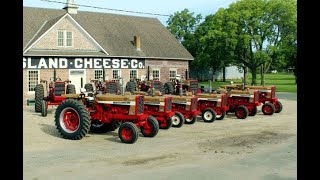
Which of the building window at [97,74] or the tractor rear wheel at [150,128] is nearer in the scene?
the tractor rear wheel at [150,128]

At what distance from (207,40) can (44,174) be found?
38.1m

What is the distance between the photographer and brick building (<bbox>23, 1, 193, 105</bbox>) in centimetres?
2524

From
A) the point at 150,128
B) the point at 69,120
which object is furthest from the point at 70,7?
the point at 150,128

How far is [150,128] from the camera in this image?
456 inches

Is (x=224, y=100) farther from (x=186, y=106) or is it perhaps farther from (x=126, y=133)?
(x=126, y=133)

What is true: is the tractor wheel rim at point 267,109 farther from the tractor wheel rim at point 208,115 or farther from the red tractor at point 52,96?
the red tractor at point 52,96

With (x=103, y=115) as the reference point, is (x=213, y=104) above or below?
above

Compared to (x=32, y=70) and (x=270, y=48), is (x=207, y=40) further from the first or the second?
(x=32, y=70)

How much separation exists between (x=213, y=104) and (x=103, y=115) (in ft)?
19.4

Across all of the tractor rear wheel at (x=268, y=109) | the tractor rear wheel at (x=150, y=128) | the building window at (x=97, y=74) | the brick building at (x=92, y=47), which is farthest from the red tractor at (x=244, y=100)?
the building window at (x=97, y=74)

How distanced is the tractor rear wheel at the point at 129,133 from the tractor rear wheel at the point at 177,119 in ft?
11.4

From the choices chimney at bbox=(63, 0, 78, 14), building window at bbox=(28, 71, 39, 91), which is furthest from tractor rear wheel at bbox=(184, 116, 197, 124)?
chimney at bbox=(63, 0, 78, 14)

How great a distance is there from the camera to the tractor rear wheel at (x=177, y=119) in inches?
544
